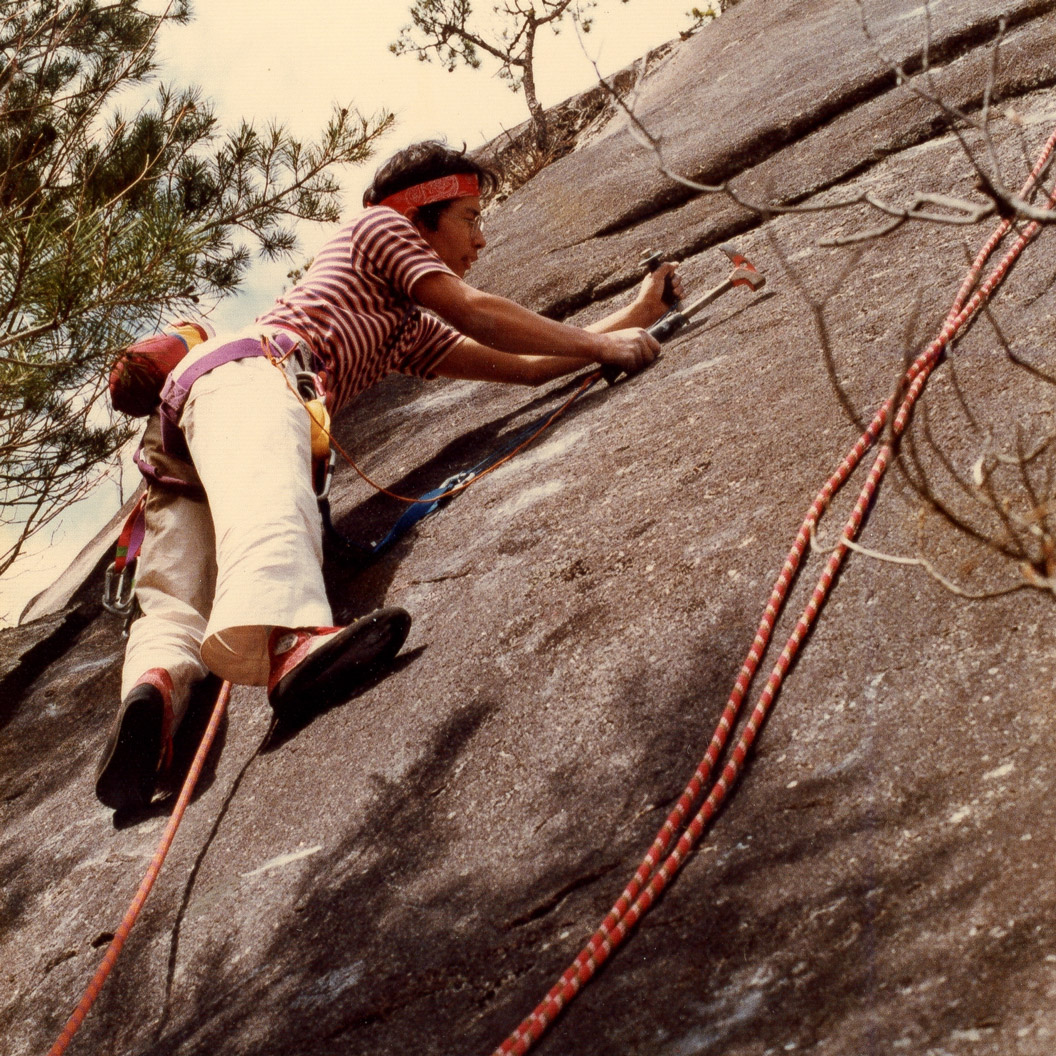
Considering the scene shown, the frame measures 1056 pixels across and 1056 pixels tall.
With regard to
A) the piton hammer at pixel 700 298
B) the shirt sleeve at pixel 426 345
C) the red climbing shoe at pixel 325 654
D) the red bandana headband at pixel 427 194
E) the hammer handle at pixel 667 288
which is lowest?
the red climbing shoe at pixel 325 654

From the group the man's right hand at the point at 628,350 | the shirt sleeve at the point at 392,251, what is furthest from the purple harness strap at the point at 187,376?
the man's right hand at the point at 628,350

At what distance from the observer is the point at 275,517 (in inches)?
97.6

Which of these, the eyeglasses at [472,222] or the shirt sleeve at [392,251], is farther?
the eyeglasses at [472,222]

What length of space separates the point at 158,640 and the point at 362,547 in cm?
69

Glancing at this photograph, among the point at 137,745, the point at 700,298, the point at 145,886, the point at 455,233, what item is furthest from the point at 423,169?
the point at 145,886

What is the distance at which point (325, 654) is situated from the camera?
7.75 feet

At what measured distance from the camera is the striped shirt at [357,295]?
313cm

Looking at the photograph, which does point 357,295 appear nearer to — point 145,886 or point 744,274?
point 744,274

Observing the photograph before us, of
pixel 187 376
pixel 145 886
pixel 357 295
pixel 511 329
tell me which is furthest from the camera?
pixel 357 295

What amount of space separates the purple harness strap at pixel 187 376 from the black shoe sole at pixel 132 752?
2.44 ft

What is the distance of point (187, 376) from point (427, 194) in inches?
39.1

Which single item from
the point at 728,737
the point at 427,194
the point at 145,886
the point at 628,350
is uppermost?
the point at 427,194

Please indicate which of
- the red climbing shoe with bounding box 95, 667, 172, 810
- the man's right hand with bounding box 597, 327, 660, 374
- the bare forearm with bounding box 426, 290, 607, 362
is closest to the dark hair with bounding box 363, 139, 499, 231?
the bare forearm with bounding box 426, 290, 607, 362

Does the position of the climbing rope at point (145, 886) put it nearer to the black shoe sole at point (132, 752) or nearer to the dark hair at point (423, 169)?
the black shoe sole at point (132, 752)
